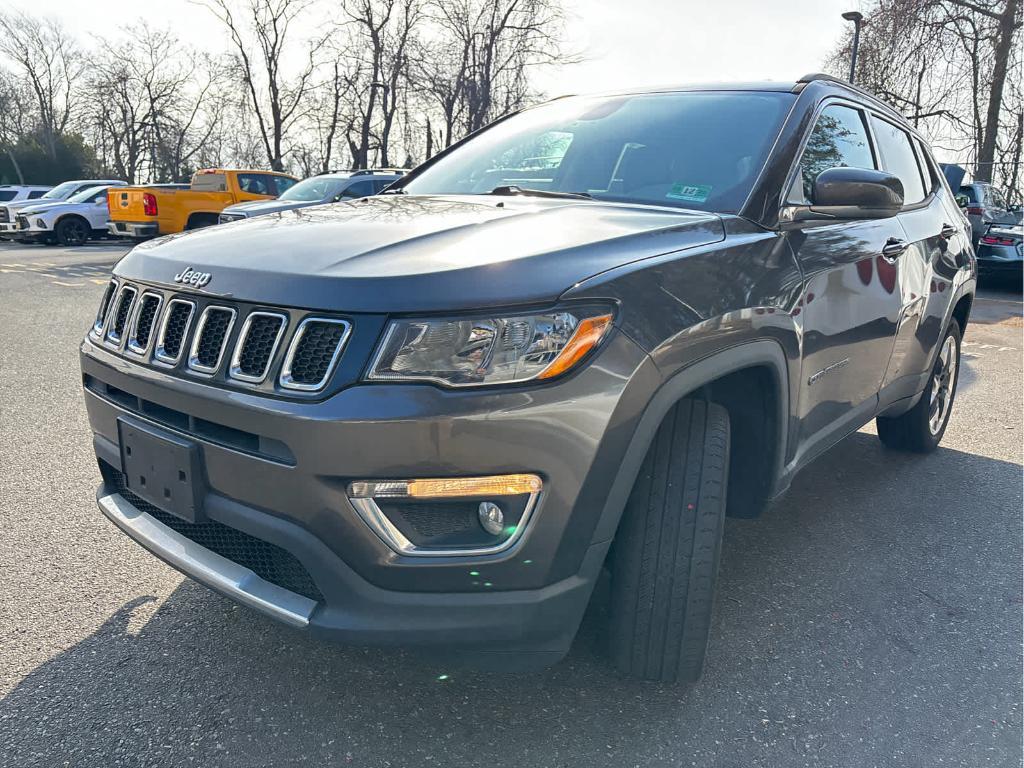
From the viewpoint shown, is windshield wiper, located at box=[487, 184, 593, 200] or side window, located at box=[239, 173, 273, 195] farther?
side window, located at box=[239, 173, 273, 195]

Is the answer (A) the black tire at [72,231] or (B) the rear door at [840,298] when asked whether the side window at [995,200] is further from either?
(A) the black tire at [72,231]

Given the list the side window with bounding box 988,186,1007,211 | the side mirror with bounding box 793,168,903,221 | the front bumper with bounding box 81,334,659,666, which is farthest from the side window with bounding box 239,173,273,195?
A: the front bumper with bounding box 81,334,659,666

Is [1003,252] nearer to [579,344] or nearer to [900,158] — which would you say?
[900,158]

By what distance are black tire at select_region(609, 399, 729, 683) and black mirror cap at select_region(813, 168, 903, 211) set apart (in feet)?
2.55

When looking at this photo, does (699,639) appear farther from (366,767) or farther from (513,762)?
(366,767)

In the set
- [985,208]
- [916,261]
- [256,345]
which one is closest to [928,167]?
[916,261]

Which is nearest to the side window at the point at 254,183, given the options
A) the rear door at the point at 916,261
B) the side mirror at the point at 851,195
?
the rear door at the point at 916,261

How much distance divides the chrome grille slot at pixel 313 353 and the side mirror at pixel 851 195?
1.48 metres

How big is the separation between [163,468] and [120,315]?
1.74 feet

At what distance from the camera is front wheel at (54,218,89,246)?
59.7 ft

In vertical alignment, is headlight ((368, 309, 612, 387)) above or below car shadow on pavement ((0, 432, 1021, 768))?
above

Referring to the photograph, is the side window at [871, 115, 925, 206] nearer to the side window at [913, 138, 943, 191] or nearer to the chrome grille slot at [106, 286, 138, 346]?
the side window at [913, 138, 943, 191]

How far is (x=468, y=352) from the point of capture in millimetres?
1549

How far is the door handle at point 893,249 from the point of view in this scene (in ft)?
9.58
